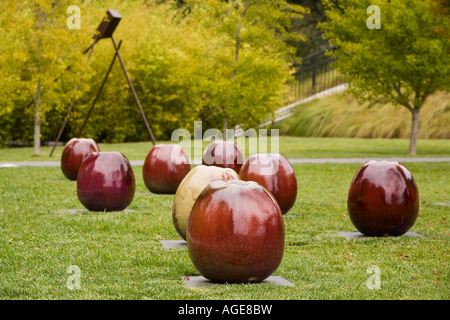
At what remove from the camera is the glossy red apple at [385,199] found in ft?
26.1

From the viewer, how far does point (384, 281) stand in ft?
19.4

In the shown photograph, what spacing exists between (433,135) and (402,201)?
67.7ft

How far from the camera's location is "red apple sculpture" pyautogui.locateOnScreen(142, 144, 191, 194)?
1218 centimetres

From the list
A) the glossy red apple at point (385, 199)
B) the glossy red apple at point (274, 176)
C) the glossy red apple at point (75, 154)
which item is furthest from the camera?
the glossy red apple at point (75, 154)

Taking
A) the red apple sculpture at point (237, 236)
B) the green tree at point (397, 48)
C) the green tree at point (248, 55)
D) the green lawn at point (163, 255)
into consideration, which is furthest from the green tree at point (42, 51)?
the red apple sculpture at point (237, 236)

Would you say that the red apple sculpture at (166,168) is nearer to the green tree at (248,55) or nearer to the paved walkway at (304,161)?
the paved walkway at (304,161)

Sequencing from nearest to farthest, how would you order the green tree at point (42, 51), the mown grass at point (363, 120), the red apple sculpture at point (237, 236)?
1. the red apple sculpture at point (237, 236)
2. the green tree at point (42, 51)
3. the mown grass at point (363, 120)

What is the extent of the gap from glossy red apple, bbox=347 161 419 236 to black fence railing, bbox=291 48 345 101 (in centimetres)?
→ 2926

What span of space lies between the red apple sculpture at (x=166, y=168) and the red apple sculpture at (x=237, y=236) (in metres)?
6.32

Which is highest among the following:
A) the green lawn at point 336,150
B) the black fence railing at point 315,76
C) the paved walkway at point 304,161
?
the black fence railing at point 315,76

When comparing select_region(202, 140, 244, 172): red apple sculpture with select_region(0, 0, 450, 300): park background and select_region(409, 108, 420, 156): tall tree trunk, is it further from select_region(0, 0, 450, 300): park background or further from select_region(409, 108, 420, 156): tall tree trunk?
select_region(409, 108, 420, 156): tall tree trunk

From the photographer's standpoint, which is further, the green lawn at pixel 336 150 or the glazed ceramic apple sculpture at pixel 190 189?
the green lawn at pixel 336 150

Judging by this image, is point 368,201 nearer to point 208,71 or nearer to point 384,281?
point 384,281

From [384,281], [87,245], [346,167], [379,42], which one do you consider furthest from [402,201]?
[379,42]
